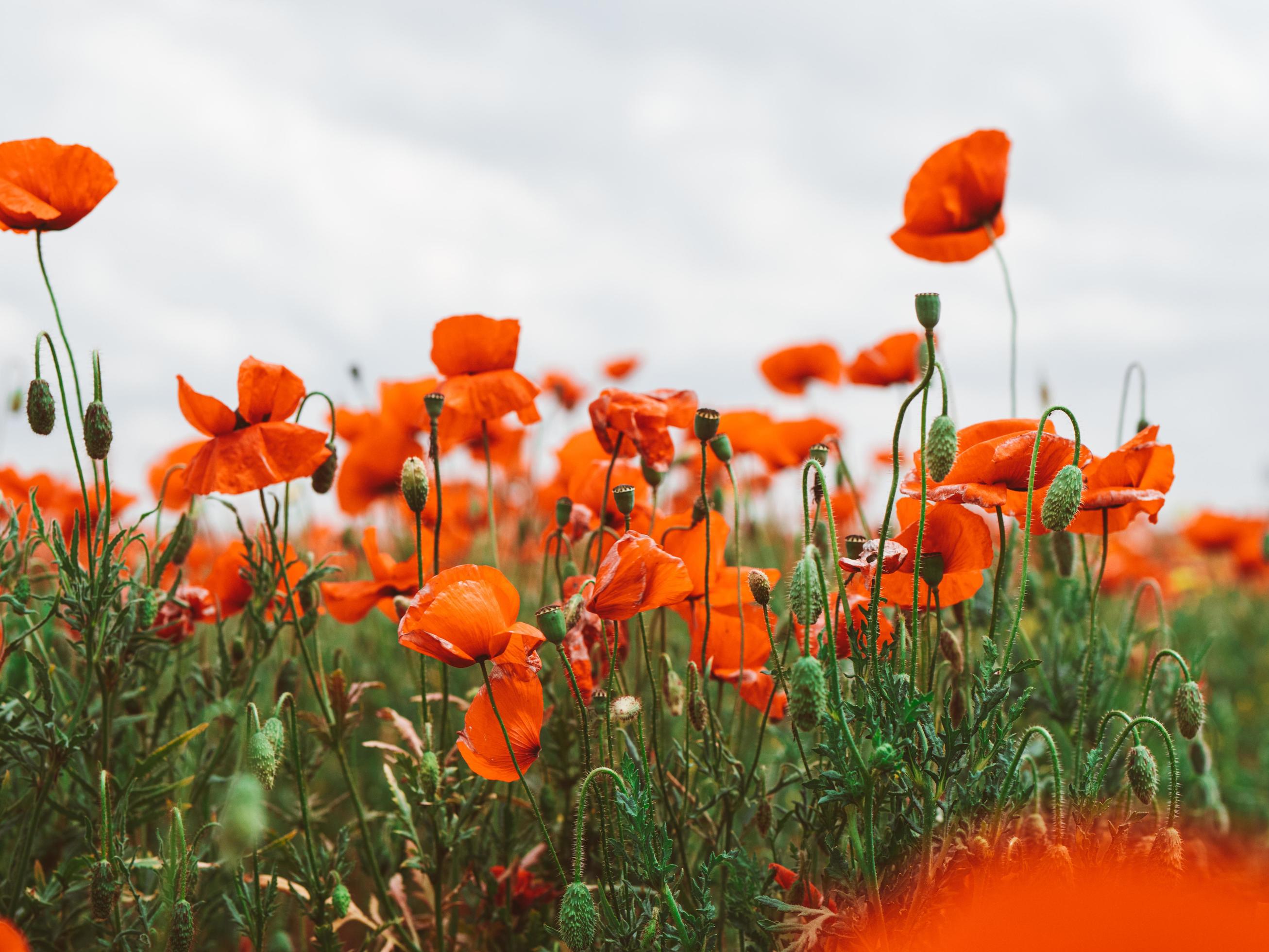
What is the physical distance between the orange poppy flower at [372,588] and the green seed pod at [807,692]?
1.04 m

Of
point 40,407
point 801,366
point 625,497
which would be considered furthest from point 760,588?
point 801,366

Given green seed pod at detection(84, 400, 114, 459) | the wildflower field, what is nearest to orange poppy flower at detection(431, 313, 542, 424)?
the wildflower field

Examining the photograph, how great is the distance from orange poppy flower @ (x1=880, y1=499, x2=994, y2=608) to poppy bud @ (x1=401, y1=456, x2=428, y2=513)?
31.1 inches

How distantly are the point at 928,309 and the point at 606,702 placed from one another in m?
0.78

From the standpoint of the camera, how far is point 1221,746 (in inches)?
153

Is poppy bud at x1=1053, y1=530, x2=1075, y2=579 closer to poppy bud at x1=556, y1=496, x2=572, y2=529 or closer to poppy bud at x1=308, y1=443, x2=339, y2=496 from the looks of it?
poppy bud at x1=556, y1=496, x2=572, y2=529

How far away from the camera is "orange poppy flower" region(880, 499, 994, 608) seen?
156 centimetres

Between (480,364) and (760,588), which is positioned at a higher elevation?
(480,364)

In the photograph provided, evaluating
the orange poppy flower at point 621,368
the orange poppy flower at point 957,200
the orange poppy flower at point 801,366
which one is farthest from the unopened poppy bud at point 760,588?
the orange poppy flower at point 621,368

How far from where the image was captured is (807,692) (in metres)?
1.26

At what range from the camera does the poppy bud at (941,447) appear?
151 cm

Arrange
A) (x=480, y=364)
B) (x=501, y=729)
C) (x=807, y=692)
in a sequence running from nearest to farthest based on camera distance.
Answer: (x=807, y=692), (x=501, y=729), (x=480, y=364)

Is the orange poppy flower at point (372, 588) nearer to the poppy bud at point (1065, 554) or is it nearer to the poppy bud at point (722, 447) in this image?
the poppy bud at point (722, 447)

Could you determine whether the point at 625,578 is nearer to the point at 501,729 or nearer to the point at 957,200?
the point at 501,729
